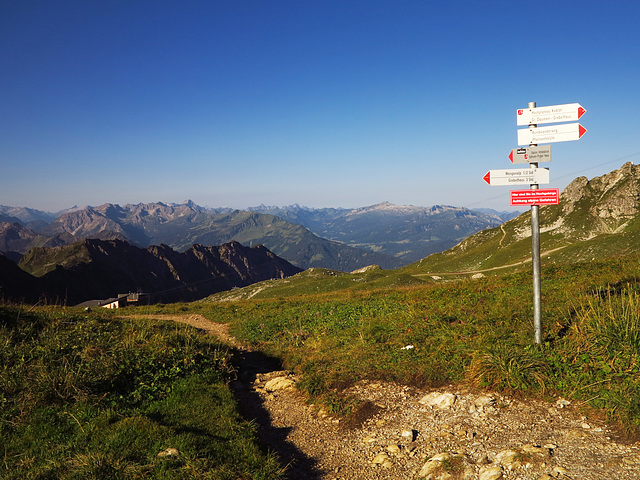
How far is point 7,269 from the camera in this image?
629ft

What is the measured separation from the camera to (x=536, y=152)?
10242 millimetres

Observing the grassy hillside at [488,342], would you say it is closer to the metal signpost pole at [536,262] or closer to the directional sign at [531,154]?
the metal signpost pole at [536,262]

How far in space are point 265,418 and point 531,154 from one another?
11.1m

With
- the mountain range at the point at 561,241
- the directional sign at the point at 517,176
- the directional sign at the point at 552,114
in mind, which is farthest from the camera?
the mountain range at the point at 561,241

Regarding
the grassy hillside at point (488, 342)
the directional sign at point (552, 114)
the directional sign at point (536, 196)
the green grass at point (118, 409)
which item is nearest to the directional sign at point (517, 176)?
the directional sign at point (536, 196)

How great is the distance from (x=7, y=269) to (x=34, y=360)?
24064cm

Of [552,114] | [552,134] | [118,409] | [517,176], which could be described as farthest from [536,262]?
[118,409]

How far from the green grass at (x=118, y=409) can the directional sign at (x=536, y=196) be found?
A: 937 centimetres

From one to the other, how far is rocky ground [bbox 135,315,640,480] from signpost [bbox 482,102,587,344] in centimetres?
375

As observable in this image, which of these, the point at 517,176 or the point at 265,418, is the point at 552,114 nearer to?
the point at 517,176

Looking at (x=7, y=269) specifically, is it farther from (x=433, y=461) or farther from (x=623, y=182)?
(x=623, y=182)

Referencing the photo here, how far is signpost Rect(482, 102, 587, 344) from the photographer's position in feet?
32.9

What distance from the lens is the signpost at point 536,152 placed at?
32.9ft

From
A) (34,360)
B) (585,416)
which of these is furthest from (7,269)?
(585,416)
